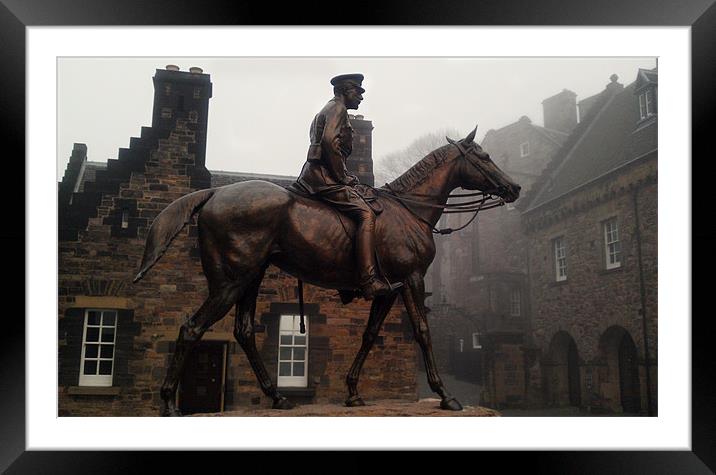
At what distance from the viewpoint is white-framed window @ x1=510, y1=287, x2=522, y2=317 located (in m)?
20.9

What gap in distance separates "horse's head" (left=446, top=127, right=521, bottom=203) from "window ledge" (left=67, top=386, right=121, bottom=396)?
1004cm

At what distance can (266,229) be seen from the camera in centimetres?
533

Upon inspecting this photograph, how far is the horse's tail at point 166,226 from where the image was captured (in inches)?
200

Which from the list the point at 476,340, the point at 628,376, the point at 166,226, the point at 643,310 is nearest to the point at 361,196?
the point at 166,226

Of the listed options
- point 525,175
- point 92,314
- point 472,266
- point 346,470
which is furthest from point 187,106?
point 525,175

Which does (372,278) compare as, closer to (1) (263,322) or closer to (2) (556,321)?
(1) (263,322)

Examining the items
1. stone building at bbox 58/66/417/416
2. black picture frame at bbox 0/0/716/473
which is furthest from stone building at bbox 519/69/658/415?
black picture frame at bbox 0/0/716/473

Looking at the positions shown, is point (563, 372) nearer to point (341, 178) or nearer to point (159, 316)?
point (159, 316)

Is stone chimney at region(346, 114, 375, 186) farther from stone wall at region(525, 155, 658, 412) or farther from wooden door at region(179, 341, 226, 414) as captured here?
stone wall at region(525, 155, 658, 412)

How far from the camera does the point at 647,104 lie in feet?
59.3

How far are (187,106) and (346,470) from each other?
11323 millimetres

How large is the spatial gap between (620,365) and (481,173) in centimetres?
1403

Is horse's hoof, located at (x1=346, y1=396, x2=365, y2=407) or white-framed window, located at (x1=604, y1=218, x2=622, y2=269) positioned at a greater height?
white-framed window, located at (x1=604, y1=218, x2=622, y2=269)

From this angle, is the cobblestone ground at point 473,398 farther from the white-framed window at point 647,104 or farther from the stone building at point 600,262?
the white-framed window at point 647,104
